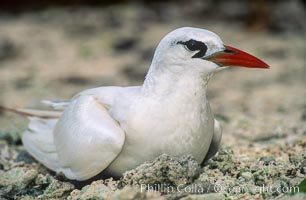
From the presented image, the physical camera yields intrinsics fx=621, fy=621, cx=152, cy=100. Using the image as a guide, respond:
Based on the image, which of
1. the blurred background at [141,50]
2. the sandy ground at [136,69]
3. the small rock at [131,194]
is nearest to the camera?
the small rock at [131,194]

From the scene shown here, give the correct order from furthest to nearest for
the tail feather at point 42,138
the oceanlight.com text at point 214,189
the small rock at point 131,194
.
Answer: the tail feather at point 42,138 < the oceanlight.com text at point 214,189 < the small rock at point 131,194

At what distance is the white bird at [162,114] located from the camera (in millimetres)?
3975

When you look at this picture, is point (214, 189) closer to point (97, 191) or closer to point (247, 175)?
point (247, 175)

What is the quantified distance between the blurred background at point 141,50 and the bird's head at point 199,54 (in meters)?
1.61

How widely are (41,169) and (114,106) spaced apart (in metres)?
1.01

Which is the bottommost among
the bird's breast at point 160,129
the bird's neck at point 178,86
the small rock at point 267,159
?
the small rock at point 267,159

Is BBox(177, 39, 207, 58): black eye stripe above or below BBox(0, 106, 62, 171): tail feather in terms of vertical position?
above

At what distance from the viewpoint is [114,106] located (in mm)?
4223

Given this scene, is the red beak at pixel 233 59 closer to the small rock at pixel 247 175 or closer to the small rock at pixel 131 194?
the small rock at pixel 247 175

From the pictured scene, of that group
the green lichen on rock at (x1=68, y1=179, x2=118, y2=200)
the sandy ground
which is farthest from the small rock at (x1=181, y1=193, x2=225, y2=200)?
the sandy ground

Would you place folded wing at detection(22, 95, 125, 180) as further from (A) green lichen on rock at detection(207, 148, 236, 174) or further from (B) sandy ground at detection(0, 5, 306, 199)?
(A) green lichen on rock at detection(207, 148, 236, 174)

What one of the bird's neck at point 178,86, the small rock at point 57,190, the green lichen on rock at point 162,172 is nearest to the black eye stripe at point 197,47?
the bird's neck at point 178,86

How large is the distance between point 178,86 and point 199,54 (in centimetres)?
25

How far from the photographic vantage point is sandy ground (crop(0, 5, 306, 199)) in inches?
227
